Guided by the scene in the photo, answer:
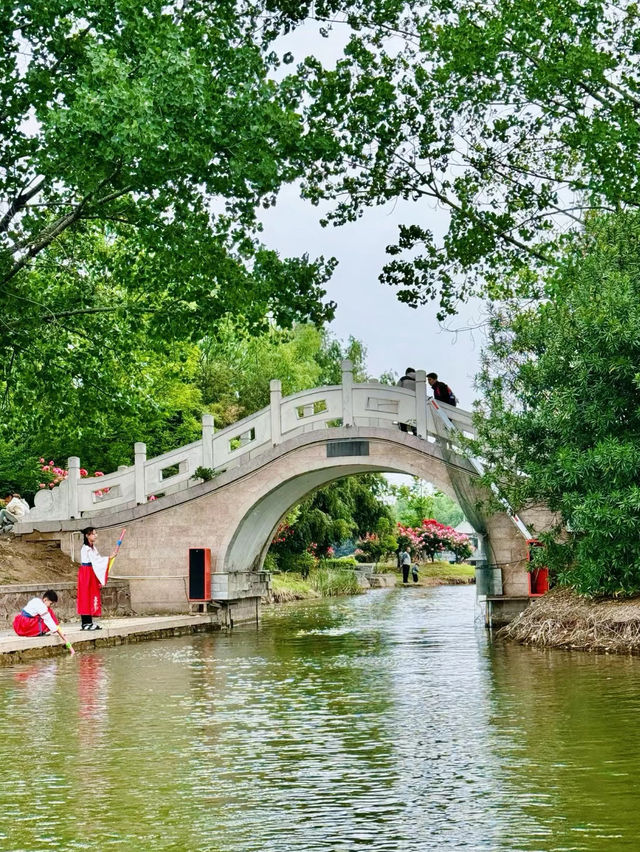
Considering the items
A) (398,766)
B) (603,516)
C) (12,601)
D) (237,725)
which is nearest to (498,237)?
(603,516)

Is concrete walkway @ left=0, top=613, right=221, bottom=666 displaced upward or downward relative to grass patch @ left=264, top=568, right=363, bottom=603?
downward

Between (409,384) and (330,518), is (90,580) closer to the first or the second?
(409,384)

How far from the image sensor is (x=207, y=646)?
A: 1767 centimetres

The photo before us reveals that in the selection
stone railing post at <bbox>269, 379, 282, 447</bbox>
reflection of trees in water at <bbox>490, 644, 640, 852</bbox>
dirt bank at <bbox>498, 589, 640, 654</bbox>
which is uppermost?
stone railing post at <bbox>269, 379, 282, 447</bbox>

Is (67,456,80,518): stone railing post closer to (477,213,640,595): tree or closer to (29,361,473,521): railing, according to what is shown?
(29,361,473,521): railing

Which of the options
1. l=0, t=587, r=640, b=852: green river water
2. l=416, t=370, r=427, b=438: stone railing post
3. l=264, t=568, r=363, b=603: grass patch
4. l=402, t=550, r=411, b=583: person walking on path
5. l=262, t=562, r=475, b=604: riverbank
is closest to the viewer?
l=0, t=587, r=640, b=852: green river water

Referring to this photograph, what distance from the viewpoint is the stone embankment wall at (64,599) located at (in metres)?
18.3

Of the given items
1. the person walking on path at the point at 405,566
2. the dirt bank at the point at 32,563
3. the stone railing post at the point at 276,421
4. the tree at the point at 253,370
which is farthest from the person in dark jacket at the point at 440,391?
the person walking on path at the point at 405,566

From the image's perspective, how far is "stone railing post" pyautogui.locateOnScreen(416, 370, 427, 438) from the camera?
68.8 feet

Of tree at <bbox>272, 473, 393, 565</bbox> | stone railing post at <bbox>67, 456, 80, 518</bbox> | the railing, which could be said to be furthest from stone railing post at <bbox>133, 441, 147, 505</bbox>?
tree at <bbox>272, 473, 393, 565</bbox>

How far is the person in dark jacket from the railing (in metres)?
0.73

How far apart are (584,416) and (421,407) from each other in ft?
18.9

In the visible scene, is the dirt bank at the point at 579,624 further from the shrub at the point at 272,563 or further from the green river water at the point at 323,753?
the shrub at the point at 272,563

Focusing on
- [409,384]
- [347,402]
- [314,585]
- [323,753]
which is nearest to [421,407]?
[409,384]
